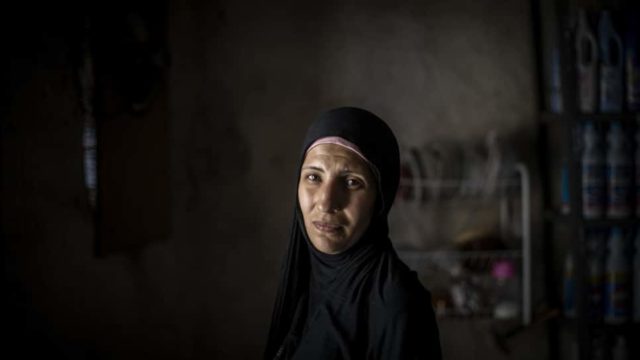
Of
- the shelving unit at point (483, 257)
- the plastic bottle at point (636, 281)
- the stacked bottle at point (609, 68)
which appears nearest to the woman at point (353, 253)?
the shelving unit at point (483, 257)

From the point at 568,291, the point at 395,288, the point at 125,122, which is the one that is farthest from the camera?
the point at 568,291

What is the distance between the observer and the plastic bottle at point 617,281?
2.04 m

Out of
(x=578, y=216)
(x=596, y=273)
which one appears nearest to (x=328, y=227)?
(x=578, y=216)

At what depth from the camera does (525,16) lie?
231 cm

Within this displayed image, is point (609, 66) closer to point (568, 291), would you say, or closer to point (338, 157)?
point (568, 291)

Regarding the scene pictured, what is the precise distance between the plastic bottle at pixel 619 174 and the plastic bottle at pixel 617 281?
3.2 inches

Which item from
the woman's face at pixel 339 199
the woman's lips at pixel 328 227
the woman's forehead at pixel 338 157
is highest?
the woman's forehead at pixel 338 157

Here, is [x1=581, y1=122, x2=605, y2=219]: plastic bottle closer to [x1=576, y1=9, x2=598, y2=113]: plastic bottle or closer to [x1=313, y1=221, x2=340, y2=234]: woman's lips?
[x1=576, y1=9, x2=598, y2=113]: plastic bottle

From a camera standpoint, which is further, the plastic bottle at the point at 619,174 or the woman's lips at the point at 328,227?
the plastic bottle at the point at 619,174

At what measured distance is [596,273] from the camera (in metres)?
2.06

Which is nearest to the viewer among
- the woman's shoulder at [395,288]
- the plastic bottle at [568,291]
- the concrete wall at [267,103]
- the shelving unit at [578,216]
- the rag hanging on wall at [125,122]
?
the woman's shoulder at [395,288]

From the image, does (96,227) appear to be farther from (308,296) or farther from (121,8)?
(308,296)

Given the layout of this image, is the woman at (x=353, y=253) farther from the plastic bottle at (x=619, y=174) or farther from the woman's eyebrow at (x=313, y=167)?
the plastic bottle at (x=619, y=174)

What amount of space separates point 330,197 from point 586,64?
152 centimetres
